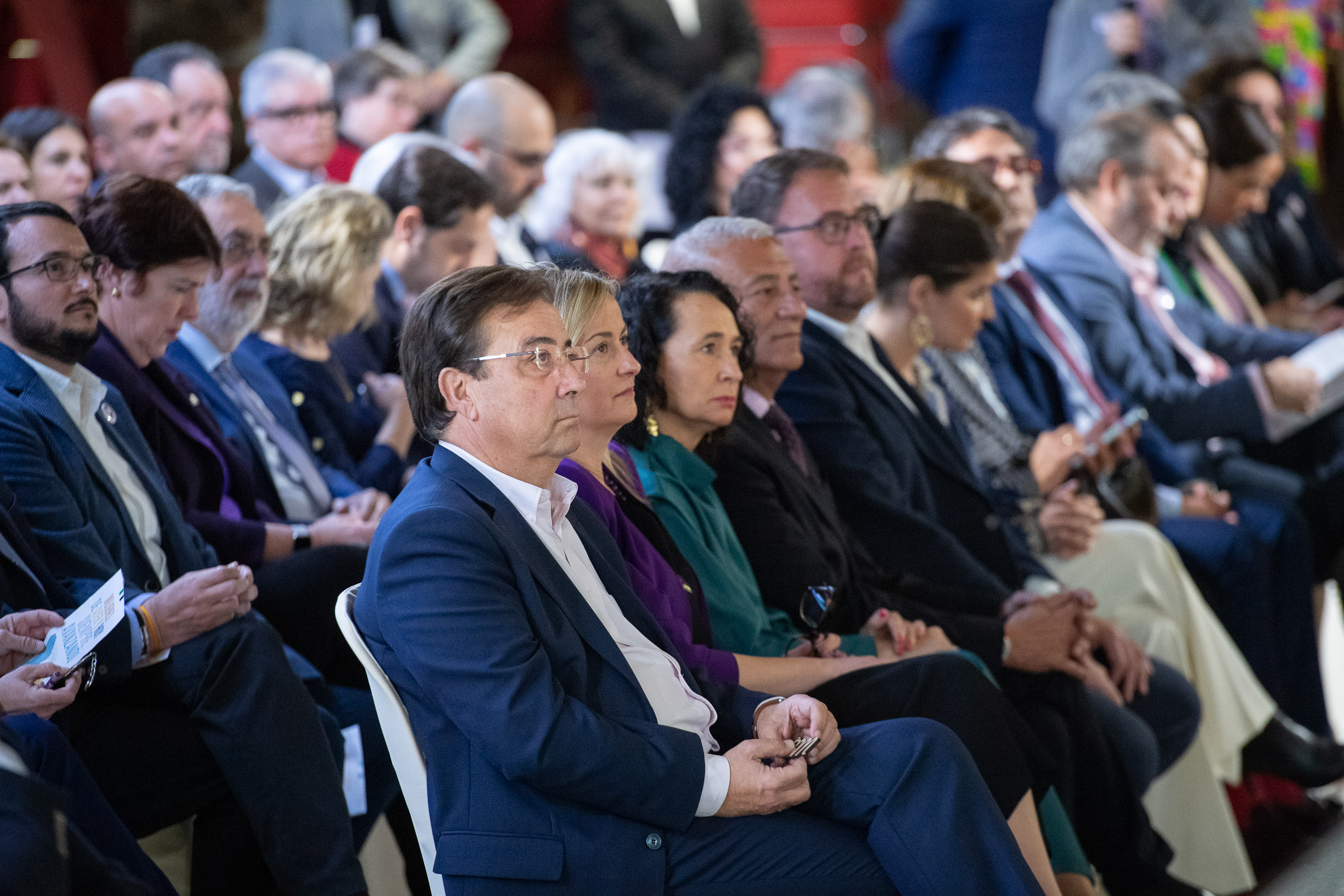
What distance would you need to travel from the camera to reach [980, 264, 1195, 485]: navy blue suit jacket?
3805 millimetres

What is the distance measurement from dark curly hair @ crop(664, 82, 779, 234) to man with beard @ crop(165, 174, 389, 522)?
2133mm

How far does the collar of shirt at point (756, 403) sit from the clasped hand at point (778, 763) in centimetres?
88

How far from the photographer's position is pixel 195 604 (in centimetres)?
219

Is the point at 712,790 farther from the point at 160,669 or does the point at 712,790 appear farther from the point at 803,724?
the point at 160,669

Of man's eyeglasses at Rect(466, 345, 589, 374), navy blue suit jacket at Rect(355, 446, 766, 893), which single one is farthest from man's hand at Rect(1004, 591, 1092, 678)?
man's eyeglasses at Rect(466, 345, 589, 374)

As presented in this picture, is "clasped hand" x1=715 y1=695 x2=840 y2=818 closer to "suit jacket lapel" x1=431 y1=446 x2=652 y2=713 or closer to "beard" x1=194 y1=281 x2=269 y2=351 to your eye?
"suit jacket lapel" x1=431 y1=446 x2=652 y2=713

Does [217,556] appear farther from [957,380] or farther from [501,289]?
[957,380]

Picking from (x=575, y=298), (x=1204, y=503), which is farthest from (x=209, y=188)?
(x=1204, y=503)

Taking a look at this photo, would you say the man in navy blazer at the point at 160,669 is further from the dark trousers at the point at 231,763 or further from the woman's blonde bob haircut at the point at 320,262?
the woman's blonde bob haircut at the point at 320,262

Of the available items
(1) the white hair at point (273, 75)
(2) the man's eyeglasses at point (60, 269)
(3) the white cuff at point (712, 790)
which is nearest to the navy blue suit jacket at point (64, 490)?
(2) the man's eyeglasses at point (60, 269)

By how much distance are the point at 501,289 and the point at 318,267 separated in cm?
141

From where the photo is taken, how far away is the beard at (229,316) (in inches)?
116

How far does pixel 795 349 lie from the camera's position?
282 centimetres

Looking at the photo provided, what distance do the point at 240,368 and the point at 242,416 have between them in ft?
0.65
